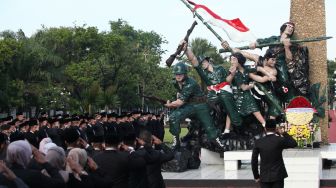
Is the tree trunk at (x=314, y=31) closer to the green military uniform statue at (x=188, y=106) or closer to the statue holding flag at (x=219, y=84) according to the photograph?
the statue holding flag at (x=219, y=84)

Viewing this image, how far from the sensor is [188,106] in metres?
16.9

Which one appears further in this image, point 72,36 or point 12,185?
point 72,36

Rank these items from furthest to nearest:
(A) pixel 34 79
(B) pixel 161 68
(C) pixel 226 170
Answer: (B) pixel 161 68 < (A) pixel 34 79 < (C) pixel 226 170

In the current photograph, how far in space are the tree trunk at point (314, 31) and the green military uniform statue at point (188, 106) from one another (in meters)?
2.93

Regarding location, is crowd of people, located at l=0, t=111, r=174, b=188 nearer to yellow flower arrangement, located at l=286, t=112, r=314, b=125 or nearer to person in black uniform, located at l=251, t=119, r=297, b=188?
person in black uniform, located at l=251, t=119, r=297, b=188

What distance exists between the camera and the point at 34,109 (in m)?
42.4

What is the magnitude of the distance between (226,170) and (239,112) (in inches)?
71.5

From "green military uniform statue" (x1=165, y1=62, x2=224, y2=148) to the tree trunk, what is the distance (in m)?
2.93

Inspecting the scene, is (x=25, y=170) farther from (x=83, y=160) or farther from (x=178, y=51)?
(x=178, y=51)

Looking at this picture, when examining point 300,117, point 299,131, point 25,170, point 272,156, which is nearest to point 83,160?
point 25,170

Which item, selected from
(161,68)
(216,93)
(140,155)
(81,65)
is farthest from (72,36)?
(140,155)

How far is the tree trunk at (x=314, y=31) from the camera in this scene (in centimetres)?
1742

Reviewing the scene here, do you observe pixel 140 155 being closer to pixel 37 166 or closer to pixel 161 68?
pixel 37 166

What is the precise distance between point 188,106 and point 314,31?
385 centimetres
